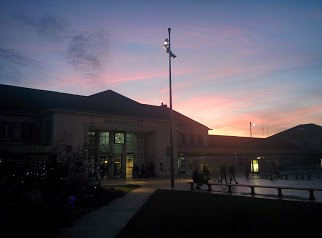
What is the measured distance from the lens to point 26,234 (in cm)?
841

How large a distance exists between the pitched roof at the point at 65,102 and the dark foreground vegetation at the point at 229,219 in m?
20.9

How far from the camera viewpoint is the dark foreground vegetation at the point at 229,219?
939 cm

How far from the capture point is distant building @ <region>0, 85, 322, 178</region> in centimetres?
3023

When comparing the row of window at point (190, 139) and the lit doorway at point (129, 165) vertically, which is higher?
the row of window at point (190, 139)

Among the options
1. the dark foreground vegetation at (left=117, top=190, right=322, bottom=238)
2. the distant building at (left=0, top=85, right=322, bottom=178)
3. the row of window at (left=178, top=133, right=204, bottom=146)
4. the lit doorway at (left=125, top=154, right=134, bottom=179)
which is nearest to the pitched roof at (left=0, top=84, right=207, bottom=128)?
the distant building at (left=0, top=85, right=322, bottom=178)

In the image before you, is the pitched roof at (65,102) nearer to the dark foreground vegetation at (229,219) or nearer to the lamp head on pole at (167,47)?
the lamp head on pole at (167,47)

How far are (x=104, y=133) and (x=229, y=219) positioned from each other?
86.1 ft

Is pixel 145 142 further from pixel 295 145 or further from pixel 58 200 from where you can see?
pixel 295 145

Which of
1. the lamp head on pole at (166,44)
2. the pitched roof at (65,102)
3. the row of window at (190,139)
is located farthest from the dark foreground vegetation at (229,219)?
the row of window at (190,139)

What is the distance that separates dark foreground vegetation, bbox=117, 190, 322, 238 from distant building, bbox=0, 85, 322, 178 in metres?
13.0

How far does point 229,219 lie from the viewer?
1105 cm

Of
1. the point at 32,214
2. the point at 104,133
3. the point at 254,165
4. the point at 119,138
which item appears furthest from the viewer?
the point at 254,165

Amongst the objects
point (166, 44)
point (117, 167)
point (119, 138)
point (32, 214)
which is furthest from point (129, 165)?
point (32, 214)

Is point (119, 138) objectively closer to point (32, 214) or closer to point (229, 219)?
point (229, 219)
